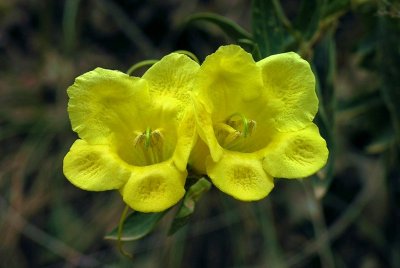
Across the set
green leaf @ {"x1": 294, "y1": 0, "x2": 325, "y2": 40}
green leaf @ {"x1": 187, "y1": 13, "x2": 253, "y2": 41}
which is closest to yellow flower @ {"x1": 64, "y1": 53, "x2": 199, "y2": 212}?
green leaf @ {"x1": 187, "y1": 13, "x2": 253, "y2": 41}

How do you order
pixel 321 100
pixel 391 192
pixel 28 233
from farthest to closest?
pixel 28 233 → pixel 391 192 → pixel 321 100

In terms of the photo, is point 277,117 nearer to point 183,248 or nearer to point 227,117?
point 227,117

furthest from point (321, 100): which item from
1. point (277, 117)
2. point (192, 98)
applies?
point (192, 98)

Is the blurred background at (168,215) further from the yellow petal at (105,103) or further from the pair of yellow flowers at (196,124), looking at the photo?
the yellow petal at (105,103)

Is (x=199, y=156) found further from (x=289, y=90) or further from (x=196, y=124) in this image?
(x=289, y=90)

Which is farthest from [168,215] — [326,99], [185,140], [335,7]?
[185,140]

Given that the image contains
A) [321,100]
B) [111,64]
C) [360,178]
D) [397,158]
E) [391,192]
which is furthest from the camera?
[111,64]
